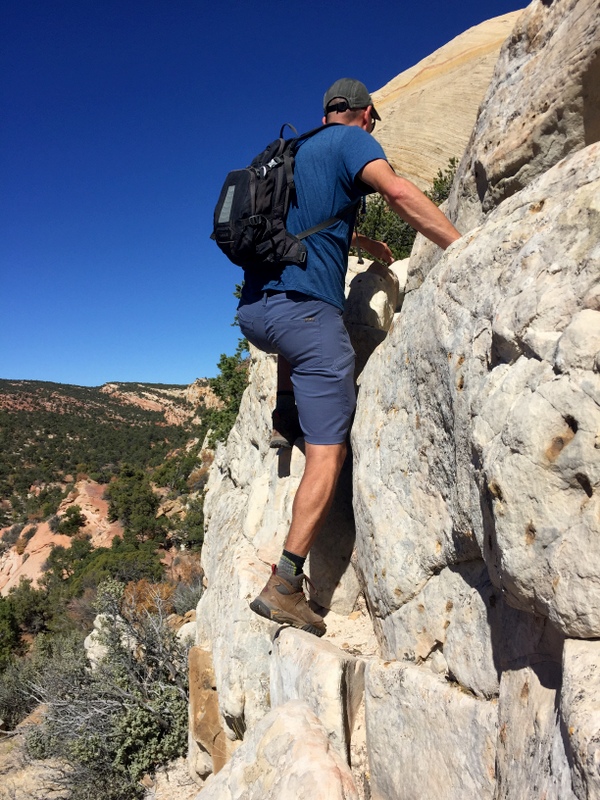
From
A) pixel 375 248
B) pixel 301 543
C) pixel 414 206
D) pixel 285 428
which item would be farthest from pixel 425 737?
pixel 375 248

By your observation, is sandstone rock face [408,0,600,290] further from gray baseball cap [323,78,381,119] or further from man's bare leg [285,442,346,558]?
man's bare leg [285,442,346,558]

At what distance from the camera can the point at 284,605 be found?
2.72 metres

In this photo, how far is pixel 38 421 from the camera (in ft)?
146

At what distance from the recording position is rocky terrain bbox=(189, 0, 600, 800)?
1.39m

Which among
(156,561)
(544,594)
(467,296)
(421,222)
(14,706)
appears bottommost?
(14,706)

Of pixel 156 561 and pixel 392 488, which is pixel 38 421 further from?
pixel 392 488

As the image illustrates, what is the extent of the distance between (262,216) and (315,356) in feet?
2.45

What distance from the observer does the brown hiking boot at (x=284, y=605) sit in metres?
2.70

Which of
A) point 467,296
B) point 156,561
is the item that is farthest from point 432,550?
point 156,561

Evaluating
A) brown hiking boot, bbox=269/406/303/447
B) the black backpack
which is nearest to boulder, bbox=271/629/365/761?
brown hiking boot, bbox=269/406/303/447

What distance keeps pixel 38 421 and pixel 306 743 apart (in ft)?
156

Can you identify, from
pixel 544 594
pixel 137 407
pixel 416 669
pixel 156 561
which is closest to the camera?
pixel 544 594

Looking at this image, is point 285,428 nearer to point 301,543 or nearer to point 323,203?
point 301,543

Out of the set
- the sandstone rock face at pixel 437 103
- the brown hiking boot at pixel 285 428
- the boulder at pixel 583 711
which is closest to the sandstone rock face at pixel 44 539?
the sandstone rock face at pixel 437 103
